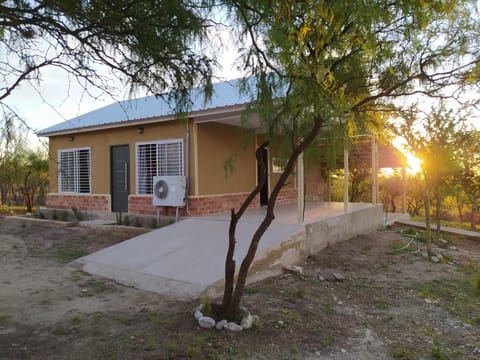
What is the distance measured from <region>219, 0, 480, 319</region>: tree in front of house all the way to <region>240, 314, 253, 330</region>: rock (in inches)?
4.9

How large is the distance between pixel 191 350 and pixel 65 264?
479cm

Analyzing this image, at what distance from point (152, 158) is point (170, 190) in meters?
1.52

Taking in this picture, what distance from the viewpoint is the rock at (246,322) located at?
428cm

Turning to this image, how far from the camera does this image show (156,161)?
1081 centimetres

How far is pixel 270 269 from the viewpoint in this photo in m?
6.63

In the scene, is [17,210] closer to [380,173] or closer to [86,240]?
[86,240]

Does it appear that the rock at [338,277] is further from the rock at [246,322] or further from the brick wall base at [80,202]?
the brick wall base at [80,202]

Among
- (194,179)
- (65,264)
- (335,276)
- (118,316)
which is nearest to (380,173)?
(194,179)

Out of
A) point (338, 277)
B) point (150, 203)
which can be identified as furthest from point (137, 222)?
point (338, 277)

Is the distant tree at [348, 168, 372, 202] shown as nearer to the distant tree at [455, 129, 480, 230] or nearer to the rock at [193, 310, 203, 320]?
the distant tree at [455, 129, 480, 230]

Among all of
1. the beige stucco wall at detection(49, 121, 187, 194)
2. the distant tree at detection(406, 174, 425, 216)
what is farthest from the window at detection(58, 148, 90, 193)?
the distant tree at detection(406, 174, 425, 216)

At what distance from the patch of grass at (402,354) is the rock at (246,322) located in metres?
1.46

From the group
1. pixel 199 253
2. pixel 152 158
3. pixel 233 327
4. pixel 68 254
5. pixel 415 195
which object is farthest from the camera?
pixel 415 195

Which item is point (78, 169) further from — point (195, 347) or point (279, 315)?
point (195, 347)
